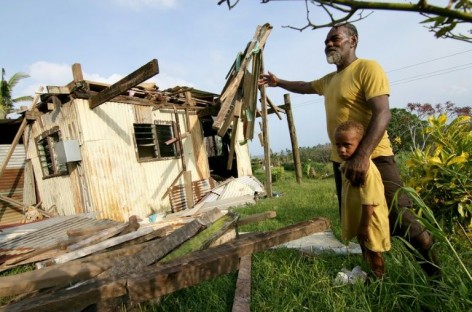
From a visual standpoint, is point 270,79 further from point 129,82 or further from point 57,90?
point 57,90

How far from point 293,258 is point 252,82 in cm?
616

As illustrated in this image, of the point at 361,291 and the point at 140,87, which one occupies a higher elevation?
the point at 140,87

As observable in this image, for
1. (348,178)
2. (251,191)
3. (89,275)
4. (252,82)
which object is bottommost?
(251,191)

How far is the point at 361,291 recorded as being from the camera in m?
2.12

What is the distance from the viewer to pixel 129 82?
Answer: 6.37 m

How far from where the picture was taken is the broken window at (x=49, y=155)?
8.68 metres

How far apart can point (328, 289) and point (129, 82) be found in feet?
18.8

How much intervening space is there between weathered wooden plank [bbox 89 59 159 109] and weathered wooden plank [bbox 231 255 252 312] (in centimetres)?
419

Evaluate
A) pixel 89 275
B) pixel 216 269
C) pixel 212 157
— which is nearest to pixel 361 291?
pixel 216 269

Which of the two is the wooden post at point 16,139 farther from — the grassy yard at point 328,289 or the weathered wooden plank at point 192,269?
the weathered wooden plank at point 192,269

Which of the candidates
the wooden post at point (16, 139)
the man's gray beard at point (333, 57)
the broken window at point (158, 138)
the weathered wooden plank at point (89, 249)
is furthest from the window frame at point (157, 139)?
the man's gray beard at point (333, 57)

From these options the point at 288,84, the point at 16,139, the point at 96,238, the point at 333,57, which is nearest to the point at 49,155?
the point at 16,139

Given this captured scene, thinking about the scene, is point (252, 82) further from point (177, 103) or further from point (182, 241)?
point (182, 241)

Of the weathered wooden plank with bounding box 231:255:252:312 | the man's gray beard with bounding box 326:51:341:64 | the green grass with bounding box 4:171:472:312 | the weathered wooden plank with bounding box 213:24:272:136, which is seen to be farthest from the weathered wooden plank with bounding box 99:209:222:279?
the weathered wooden plank with bounding box 213:24:272:136
